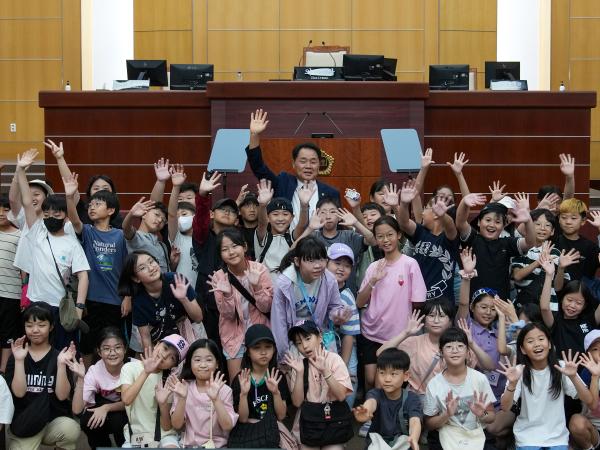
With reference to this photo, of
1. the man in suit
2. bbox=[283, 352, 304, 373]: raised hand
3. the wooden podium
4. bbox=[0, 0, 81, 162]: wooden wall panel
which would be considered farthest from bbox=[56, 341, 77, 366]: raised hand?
bbox=[0, 0, 81, 162]: wooden wall panel

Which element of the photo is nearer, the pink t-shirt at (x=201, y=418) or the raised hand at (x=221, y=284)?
the pink t-shirt at (x=201, y=418)

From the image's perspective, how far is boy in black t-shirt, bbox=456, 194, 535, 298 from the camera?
19.6ft

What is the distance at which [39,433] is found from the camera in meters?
5.28

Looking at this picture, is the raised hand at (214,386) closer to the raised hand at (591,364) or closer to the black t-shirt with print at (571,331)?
the raised hand at (591,364)

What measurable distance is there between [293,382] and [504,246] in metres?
1.61

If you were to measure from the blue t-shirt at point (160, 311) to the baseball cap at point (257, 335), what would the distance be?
509 mm

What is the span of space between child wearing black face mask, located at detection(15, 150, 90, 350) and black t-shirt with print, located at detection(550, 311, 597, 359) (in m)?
2.61

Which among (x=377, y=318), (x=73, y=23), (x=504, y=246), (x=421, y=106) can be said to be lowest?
(x=377, y=318)

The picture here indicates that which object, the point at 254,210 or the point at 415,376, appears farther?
the point at 254,210

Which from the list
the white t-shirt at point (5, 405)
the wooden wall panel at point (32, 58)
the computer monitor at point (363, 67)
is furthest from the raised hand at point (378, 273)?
the wooden wall panel at point (32, 58)

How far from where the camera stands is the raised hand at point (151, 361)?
509cm

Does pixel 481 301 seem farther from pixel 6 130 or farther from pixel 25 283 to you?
pixel 6 130

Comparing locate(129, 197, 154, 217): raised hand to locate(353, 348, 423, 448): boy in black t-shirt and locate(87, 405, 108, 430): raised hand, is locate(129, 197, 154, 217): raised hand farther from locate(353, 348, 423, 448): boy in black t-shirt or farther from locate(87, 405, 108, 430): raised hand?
locate(353, 348, 423, 448): boy in black t-shirt

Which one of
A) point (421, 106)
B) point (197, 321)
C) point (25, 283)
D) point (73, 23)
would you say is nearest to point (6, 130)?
point (73, 23)
